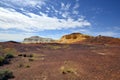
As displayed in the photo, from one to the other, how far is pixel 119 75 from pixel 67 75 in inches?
131

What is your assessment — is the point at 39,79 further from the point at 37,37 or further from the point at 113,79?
the point at 37,37

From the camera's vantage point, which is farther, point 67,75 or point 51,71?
point 51,71

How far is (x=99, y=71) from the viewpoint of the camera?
13203 mm

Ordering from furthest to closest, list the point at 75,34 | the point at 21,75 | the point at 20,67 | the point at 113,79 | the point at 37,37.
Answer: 1. the point at 37,37
2. the point at 75,34
3. the point at 20,67
4. the point at 21,75
5. the point at 113,79

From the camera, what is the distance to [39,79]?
11789 mm

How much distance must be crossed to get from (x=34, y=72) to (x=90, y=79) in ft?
14.3

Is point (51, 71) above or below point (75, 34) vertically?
below

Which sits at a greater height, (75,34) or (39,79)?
(75,34)

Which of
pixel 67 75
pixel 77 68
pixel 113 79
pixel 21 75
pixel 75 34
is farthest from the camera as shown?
pixel 75 34

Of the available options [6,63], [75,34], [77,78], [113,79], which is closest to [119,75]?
[113,79]

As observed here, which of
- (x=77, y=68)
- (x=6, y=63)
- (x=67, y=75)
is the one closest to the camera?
(x=67, y=75)

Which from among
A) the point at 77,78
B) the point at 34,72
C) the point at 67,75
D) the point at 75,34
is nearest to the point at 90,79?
the point at 77,78

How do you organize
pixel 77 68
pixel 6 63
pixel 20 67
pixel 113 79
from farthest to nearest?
pixel 6 63
pixel 20 67
pixel 77 68
pixel 113 79

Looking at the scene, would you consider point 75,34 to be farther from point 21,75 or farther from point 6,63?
point 21,75
